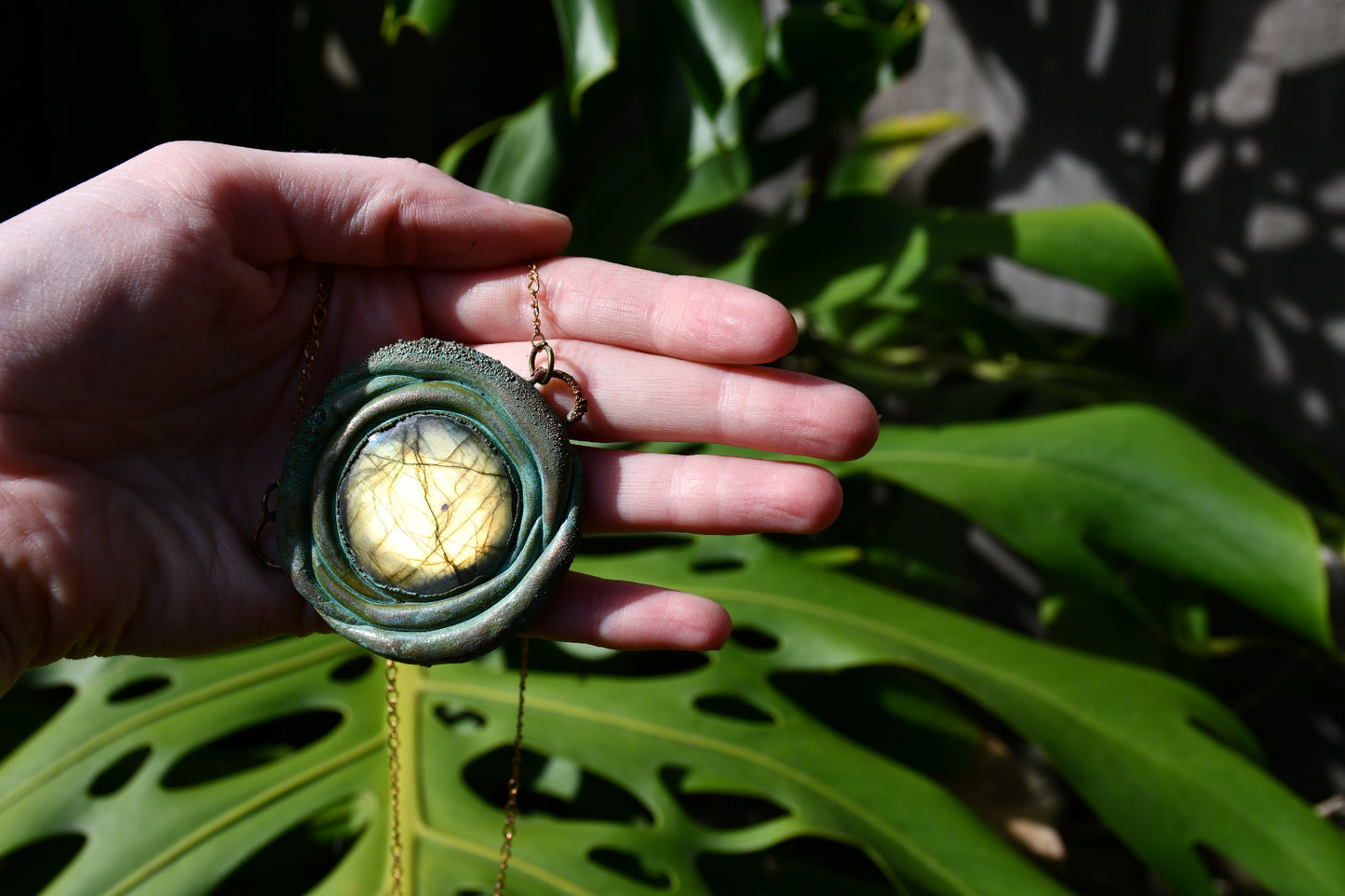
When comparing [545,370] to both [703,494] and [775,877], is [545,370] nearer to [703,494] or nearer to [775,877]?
[703,494]

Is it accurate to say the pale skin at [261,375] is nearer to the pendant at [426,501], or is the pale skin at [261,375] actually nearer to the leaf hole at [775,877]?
the pendant at [426,501]

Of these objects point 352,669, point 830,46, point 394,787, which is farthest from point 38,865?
point 830,46

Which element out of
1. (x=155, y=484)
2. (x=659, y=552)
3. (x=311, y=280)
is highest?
(x=311, y=280)

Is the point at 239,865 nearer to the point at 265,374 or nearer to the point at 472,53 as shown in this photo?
the point at 265,374

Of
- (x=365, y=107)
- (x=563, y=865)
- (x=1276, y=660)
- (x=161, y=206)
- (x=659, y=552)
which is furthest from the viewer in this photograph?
(x=365, y=107)

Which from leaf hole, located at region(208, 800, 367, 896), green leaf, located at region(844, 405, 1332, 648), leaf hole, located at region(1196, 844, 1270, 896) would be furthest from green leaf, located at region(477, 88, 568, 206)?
leaf hole, located at region(1196, 844, 1270, 896)

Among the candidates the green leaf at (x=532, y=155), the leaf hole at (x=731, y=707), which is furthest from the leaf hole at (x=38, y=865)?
the green leaf at (x=532, y=155)

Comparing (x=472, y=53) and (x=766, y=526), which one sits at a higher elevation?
(x=472, y=53)

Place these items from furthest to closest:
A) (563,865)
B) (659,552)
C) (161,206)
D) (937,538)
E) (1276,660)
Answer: (1276,660) < (937,538) < (659,552) < (563,865) < (161,206)

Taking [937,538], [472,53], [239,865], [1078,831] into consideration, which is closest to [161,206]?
[239,865]
